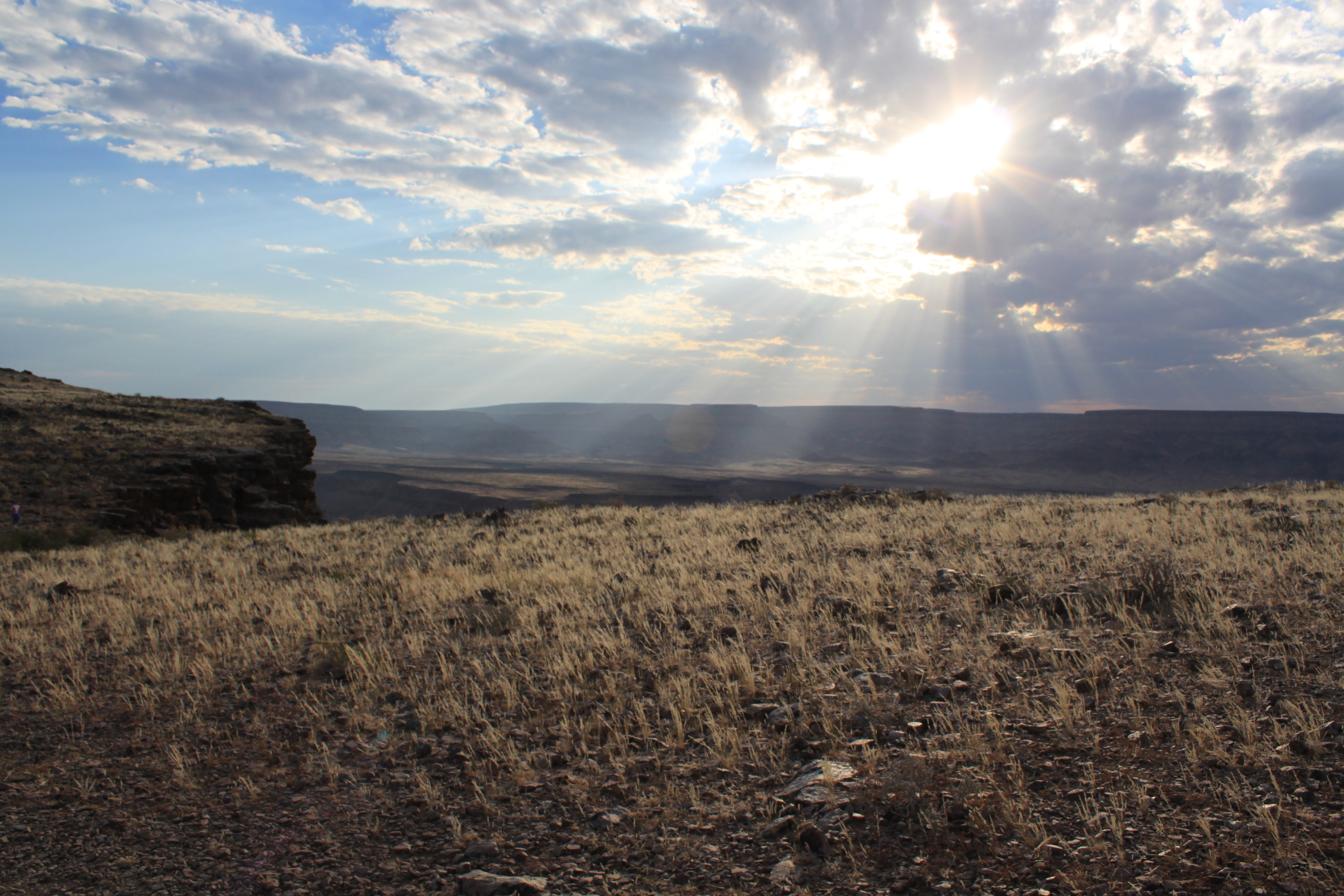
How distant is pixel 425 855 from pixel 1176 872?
335cm

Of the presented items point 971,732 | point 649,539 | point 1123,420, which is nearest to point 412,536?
point 649,539

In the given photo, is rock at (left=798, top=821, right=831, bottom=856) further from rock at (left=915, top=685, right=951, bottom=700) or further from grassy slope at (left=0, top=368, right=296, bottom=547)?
grassy slope at (left=0, top=368, right=296, bottom=547)

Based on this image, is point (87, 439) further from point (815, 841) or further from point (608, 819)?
point (815, 841)

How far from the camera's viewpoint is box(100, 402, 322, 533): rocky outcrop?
20.9 metres

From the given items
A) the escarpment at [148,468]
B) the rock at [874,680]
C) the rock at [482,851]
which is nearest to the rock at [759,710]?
the rock at [874,680]

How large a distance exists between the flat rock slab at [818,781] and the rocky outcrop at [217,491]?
2269cm

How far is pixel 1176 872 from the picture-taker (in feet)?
8.83

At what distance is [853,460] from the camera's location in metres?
170

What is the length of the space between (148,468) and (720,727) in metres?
25.3

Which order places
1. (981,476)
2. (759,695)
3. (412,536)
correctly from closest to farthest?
1. (759,695)
2. (412,536)
3. (981,476)

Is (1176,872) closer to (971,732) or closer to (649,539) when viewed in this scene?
(971,732)

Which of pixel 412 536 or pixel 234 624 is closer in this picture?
pixel 234 624

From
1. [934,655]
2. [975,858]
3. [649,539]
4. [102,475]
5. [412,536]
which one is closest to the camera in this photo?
[975,858]

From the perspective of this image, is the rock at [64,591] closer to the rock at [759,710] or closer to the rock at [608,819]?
the rock at [608,819]
